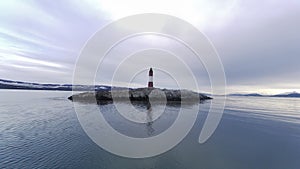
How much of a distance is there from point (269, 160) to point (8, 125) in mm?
24583

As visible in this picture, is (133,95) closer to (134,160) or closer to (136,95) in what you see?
(136,95)

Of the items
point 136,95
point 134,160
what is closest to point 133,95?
point 136,95

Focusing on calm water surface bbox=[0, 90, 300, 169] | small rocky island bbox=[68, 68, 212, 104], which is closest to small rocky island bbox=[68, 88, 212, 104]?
small rocky island bbox=[68, 68, 212, 104]

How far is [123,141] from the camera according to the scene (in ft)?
53.5

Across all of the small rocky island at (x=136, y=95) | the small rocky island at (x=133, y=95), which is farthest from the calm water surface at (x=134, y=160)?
the small rocky island at (x=133, y=95)

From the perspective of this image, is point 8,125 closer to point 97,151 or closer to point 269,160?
point 97,151

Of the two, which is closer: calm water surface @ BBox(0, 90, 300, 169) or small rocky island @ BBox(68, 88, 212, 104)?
calm water surface @ BBox(0, 90, 300, 169)

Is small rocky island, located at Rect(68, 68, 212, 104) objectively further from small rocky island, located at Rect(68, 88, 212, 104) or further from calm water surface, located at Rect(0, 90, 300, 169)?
calm water surface, located at Rect(0, 90, 300, 169)

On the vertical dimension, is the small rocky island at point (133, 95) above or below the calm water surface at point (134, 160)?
above

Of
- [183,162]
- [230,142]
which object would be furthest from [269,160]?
[183,162]

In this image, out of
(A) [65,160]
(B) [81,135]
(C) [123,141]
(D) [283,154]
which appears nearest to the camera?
(A) [65,160]

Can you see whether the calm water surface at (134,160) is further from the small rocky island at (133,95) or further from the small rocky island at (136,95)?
the small rocky island at (133,95)

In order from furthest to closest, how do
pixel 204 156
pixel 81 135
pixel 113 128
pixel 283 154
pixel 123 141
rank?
pixel 113 128 < pixel 81 135 < pixel 123 141 < pixel 283 154 < pixel 204 156

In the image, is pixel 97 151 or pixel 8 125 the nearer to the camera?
pixel 97 151
